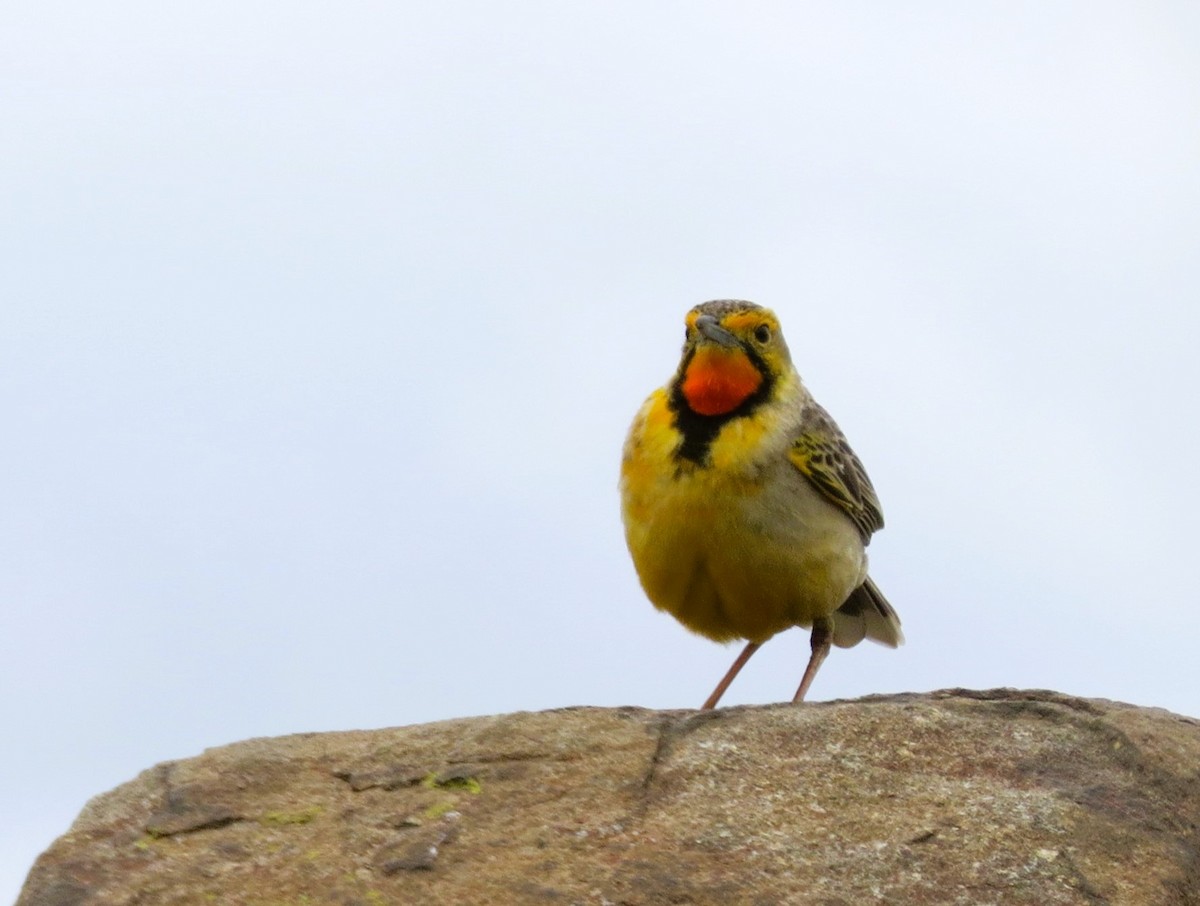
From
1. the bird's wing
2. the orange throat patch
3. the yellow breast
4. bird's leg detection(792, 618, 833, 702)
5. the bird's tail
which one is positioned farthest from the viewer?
the bird's tail

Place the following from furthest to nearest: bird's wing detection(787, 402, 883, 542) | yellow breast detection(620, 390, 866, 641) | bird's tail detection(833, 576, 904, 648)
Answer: bird's tail detection(833, 576, 904, 648) → bird's wing detection(787, 402, 883, 542) → yellow breast detection(620, 390, 866, 641)

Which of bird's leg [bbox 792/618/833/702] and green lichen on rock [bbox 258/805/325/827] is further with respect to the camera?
bird's leg [bbox 792/618/833/702]

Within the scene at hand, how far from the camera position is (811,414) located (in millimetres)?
10391

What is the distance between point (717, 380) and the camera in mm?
9891

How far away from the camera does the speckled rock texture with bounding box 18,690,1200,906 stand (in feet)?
21.7

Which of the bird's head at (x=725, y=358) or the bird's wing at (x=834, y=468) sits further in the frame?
the bird's wing at (x=834, y=468)

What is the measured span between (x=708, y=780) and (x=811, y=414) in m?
3.58

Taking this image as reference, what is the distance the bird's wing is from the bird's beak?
0.67 m

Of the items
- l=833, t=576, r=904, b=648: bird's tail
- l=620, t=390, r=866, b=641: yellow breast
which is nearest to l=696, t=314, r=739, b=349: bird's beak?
l=620, t=390, r=866, b=641: yellow breast

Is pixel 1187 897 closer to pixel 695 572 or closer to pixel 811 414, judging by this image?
pixel 695 572

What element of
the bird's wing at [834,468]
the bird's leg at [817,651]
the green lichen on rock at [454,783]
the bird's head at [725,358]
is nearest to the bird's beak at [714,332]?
the bird's head at [725,358]

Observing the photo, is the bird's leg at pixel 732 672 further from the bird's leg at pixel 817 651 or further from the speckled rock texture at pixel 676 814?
the speckled rock texture at pixel 676 814

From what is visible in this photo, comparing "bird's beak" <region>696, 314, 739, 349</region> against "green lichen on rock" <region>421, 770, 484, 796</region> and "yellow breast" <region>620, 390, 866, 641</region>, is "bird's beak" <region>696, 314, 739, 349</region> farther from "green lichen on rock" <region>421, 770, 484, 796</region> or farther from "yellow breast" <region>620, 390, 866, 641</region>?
"green lichen on rock" <region>421, 770, 484, 796</region>

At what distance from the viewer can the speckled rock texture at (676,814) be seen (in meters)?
6.62
